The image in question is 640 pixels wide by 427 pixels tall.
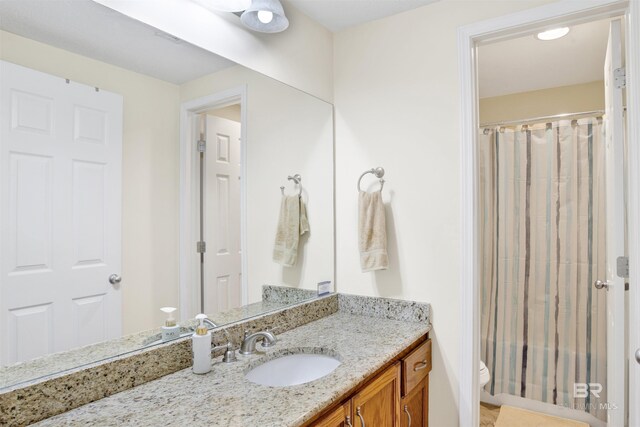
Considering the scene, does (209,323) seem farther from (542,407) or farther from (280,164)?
(542,407)

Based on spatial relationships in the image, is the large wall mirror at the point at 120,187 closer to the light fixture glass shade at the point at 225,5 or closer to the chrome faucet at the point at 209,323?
the chrome faucet at the point at 209,323

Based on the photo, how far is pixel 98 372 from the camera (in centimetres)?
106

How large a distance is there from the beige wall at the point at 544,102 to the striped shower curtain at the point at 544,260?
43 cm

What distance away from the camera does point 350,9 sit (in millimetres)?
1881

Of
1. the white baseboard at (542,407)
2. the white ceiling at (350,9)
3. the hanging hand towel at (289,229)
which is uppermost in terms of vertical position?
the white ceiling at (350,9)

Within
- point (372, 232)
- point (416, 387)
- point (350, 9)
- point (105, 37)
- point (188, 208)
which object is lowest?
point (416, 387)

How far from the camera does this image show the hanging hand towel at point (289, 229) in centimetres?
188

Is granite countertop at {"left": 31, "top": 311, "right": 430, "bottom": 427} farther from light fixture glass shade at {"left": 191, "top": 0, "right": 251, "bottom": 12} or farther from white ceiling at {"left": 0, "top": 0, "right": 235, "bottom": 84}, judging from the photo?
light fixture glass shade at {"left": 191, "top": 0, "right": 251, "bottom": 12}

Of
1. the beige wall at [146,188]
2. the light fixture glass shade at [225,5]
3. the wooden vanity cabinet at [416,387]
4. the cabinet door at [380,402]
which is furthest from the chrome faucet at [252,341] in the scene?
the light fixture glass shade at [225,5]

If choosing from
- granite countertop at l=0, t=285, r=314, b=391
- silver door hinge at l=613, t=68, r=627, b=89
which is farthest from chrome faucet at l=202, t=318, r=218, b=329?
silver door hinge at l=613, t=68, r=627, b=89

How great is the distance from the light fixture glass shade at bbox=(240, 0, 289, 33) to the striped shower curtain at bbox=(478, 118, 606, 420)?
6.16ft

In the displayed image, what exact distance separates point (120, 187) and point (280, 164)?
830 mm

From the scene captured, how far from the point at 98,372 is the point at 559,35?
8.92ft

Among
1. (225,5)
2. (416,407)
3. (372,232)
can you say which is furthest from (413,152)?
(416,407)
